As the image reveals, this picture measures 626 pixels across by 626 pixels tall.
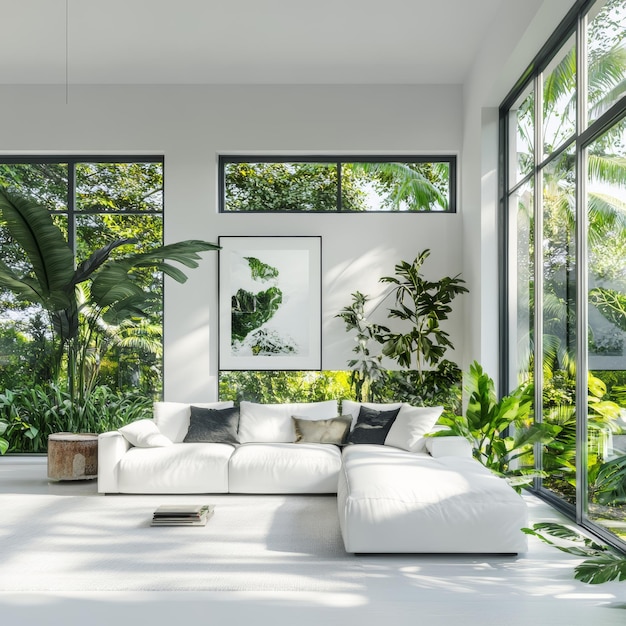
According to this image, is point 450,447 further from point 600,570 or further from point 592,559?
point 600,570

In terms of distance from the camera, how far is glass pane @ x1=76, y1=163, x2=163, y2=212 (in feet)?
26.3

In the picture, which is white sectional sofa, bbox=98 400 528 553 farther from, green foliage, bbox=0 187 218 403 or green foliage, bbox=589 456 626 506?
green foliage, bbox=0 187 218 403

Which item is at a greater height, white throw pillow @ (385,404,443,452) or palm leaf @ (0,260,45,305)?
palm leaf @ (0,260,45,305)

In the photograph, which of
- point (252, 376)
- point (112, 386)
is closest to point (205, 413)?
point (252, 376)

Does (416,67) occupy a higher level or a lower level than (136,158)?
higher

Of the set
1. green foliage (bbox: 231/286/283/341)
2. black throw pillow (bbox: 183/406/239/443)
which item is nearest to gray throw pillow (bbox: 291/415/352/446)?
black throw pillow (bbox: 183/406/239/443)

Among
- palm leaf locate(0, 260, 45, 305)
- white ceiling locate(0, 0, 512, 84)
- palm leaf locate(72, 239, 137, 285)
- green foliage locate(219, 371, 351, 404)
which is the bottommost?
green foliage locate(219, 371, 351, 404)

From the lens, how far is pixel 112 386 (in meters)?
7.91

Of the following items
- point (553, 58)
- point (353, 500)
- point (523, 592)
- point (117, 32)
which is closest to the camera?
point (523, 592)

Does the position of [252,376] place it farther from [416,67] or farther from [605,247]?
[605,247]

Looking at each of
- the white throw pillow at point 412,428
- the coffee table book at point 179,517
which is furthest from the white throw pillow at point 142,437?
the white throw pillow at point 412,428

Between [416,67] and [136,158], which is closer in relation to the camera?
[416,67]

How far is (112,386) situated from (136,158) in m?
2.52

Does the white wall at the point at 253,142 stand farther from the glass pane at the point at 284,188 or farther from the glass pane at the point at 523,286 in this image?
the glass pane at the point at 523,286
